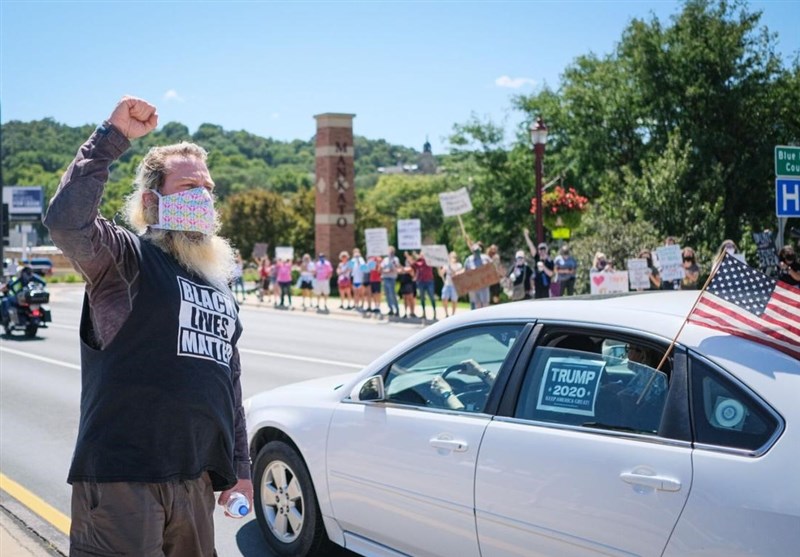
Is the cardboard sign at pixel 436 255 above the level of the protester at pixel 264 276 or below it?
above

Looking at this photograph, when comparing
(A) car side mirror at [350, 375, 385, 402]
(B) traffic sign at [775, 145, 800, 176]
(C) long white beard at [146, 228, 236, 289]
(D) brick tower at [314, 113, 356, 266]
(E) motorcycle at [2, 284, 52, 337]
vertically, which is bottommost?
(E) motorcycle at [2, 284, 52, 337]

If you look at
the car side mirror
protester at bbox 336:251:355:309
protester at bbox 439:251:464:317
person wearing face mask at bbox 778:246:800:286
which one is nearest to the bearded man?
the car side mirror

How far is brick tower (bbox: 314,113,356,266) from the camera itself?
38000 millimetres

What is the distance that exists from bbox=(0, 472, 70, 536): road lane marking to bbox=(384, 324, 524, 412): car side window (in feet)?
9.13

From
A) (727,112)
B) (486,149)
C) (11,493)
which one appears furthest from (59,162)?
(11,493)

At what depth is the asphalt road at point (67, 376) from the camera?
636cm

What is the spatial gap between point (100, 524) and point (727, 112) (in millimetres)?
29384

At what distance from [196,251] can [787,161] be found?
11.5 metres

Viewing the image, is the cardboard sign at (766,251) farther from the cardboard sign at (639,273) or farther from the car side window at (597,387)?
the car side window at (597,387)

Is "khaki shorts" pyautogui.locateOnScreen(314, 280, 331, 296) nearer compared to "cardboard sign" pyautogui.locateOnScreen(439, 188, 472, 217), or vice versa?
"cardboard sign" pyautogui.locateOnScreen(439, 188, 472, 217)

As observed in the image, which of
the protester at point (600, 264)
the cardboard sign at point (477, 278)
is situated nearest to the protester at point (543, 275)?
the cardboard sign at point (477, 278)

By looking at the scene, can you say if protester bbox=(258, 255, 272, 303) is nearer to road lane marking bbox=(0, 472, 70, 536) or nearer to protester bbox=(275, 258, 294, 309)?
protester bbox=(275, 258, 294, 309)

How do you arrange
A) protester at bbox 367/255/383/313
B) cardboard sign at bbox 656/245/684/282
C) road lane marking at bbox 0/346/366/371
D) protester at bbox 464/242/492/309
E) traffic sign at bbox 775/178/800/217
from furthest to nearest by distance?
protester at bbox 367/255/383/313 → protester at bbox 464/242/492/309 → cardboard sign at bbox 656/245/684/282 → road lane marking at bbox 0/346/366/371 → traffic sign at bbox 775/178/800/217

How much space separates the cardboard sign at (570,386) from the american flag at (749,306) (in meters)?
0.51
